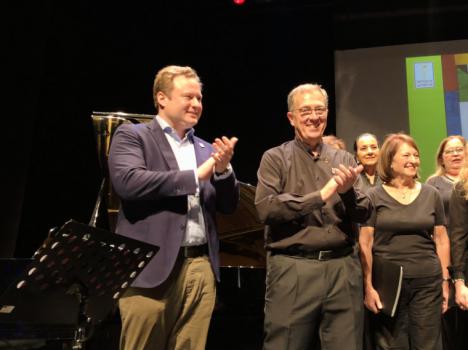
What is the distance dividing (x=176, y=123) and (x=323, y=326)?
3.65ft

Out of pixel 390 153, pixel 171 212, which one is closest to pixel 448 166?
pixel 390 153

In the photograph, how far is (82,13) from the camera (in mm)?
5586

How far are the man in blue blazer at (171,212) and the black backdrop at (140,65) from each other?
10.9 feet

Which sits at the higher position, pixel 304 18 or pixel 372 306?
pixel 304 18

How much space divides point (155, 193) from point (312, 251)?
2.46ft

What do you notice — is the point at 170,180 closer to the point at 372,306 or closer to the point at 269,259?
the point at 269,259

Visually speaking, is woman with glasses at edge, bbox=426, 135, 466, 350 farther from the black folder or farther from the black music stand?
the black music stand

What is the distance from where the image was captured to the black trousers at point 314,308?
2168mm

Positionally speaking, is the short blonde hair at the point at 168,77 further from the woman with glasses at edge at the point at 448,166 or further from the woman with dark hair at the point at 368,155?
the woman with glasses at edge at the point at 448,166

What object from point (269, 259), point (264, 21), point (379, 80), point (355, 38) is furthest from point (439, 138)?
point (269, 259)

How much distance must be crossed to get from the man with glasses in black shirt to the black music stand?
67cm

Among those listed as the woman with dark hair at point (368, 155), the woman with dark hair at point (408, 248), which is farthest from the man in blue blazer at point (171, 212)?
the woman with dark hair at point (368, 155)

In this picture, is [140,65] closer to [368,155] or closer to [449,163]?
[368,155]

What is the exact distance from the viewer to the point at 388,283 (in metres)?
2.67
